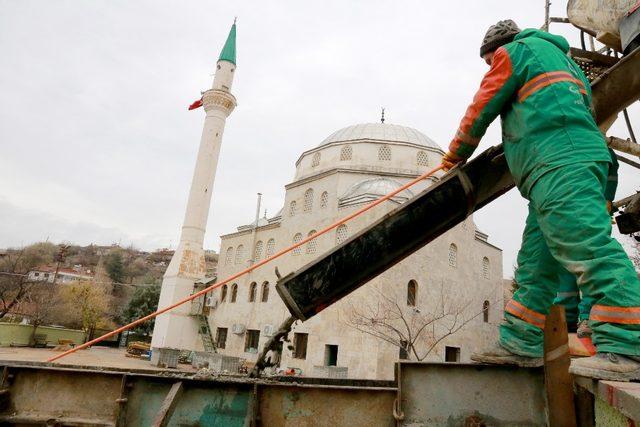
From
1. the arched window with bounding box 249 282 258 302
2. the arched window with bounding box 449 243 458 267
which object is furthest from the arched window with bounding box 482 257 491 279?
the arched window with bounding box 249 282 258 302

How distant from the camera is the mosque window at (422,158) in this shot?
2473 centimetres

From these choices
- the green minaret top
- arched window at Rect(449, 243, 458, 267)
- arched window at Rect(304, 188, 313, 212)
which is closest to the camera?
arched window at Rect(449, 243, 458, 267)

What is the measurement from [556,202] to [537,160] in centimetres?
28

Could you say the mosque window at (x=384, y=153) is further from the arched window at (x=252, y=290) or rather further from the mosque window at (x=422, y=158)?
the arched window at (x=252, y=290)

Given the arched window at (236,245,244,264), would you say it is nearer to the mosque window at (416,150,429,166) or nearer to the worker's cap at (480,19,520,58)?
the mosque window at (416,150,429,166)

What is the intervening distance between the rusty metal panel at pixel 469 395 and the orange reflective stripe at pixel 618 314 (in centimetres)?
70

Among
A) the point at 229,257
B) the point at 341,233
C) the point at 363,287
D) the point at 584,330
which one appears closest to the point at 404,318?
the point at 363,287

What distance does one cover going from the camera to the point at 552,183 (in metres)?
2.12

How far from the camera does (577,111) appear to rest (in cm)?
221

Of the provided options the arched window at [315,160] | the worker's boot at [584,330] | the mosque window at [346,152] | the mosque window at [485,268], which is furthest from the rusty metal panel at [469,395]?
the arched window at [315,160]

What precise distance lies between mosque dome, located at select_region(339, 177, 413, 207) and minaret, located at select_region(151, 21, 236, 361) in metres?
9.65

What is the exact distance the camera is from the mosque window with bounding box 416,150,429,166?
2473 cm

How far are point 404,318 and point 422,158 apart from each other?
37.1 feet

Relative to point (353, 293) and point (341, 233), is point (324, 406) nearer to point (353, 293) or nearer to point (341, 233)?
point (353, 293)
